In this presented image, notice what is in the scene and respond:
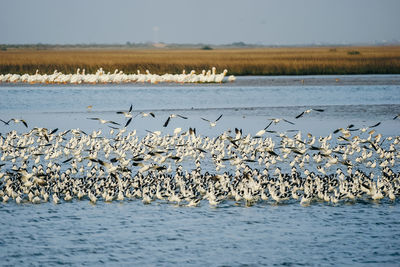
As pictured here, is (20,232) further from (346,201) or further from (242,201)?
(346,201)

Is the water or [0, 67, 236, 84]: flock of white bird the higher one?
[0, 67, 236, 84]: flock of white bird

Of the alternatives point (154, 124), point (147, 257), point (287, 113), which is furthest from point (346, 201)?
point (287, 113)

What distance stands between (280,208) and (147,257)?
10.2ft

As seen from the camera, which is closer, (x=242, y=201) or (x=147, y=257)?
(x=147, y=257)

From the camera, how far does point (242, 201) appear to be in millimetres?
11398

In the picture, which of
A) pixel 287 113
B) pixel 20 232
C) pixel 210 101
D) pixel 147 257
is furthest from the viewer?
pixel 210 101

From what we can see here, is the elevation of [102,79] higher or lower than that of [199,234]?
higher

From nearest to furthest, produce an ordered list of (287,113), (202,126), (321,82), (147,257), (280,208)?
(147,257) → (280,208) → (202,126) → (287,113) → (321,82)

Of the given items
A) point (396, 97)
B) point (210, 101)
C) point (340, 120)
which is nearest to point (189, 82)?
point (210, 101)

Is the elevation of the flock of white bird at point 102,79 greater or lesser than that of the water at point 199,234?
greater

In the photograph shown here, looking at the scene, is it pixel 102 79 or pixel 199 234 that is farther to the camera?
pixel 102 79

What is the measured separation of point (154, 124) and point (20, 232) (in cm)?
1312

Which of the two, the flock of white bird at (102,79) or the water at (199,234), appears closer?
the water at (199,234)

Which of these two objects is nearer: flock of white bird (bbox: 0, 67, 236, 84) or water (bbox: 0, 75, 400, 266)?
water (bbox: 0, 75, 400, 266)
